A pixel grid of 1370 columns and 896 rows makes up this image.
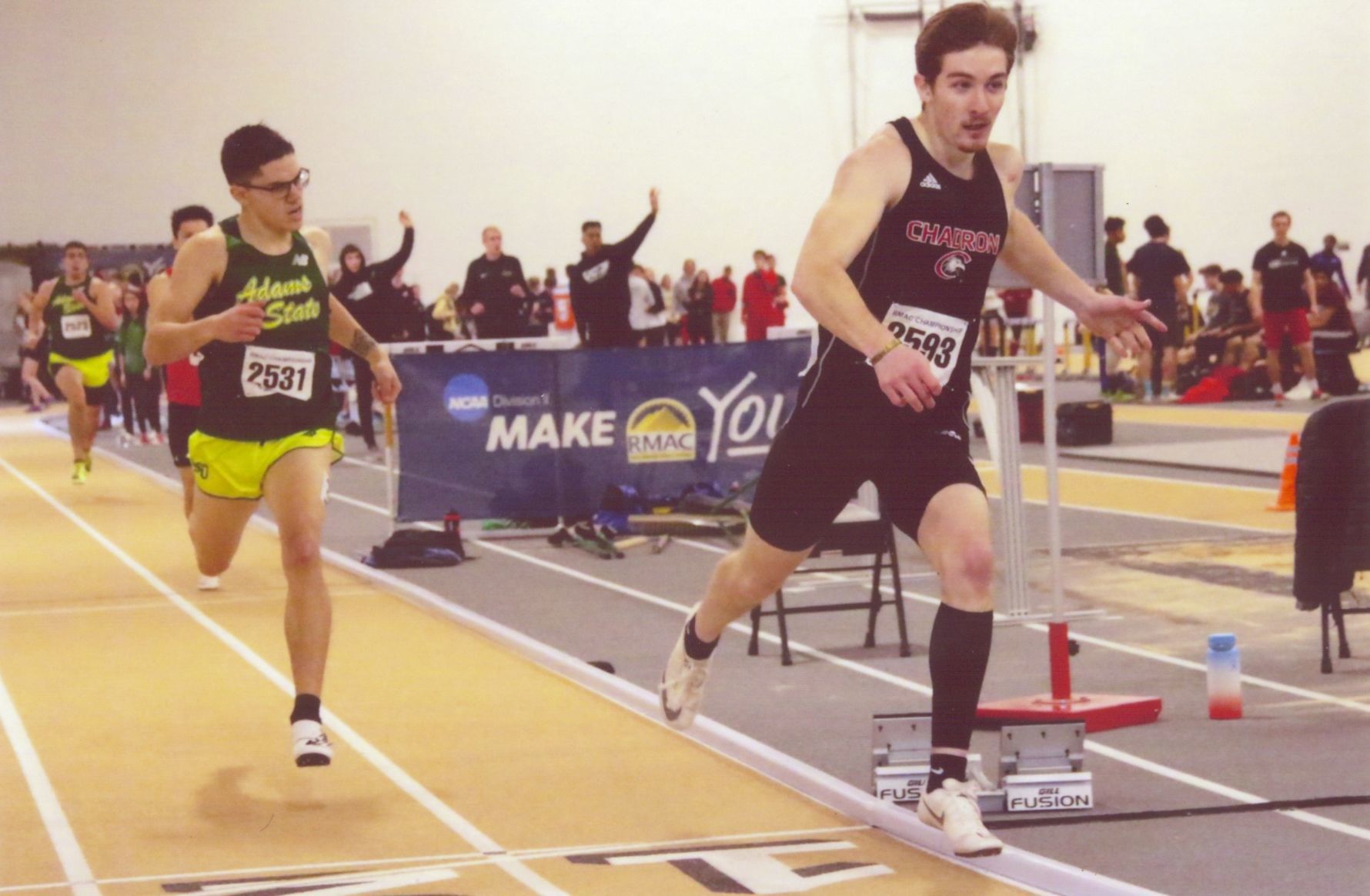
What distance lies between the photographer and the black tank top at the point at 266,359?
5.61 meters

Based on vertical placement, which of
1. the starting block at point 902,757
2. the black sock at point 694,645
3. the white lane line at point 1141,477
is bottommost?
the starting block at point 902,757

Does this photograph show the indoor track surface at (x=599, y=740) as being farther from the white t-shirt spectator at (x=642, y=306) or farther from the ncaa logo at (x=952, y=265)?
the white t-shirt spectator at (x=642, y=306)

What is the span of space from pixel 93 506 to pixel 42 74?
16.3m

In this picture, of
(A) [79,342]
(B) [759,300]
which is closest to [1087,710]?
(A) [79,342]

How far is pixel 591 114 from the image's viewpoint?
29125 mm

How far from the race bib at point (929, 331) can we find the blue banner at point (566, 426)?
696cm

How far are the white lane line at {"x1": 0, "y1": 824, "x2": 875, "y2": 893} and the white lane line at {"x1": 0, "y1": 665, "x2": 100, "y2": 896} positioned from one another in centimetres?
7

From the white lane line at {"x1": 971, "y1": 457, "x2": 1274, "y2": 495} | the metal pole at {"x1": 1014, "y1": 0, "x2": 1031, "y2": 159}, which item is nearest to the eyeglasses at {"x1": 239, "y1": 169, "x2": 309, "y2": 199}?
the white lane line at {"x1": 971, "y1": 457, "x2": 1274, "y2": 495}

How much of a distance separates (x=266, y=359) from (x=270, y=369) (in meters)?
0.03

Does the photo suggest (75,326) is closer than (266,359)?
No

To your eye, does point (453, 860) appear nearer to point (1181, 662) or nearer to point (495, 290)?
point (1181, 662)

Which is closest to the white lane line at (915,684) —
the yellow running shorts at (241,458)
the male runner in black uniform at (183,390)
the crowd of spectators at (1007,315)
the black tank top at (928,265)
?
the black tank top at (928,265)

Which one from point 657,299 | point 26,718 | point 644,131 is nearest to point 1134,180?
point 644,131

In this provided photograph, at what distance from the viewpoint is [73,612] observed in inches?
354
